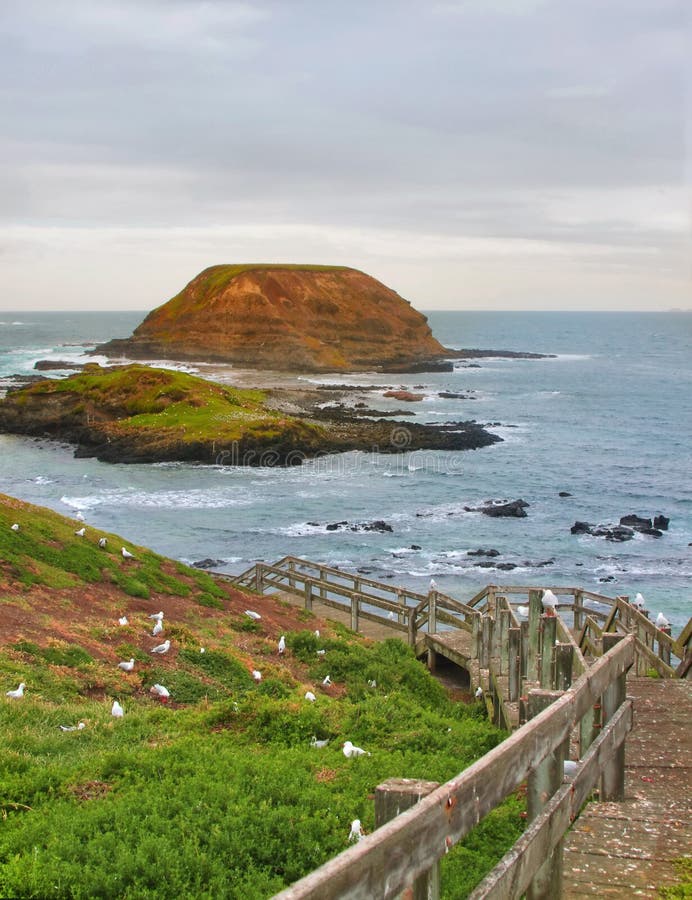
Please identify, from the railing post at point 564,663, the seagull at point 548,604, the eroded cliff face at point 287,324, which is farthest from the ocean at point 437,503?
the eroded cliff face at point 287,324

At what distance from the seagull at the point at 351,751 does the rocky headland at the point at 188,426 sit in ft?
170

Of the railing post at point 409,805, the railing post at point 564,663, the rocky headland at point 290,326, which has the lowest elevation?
the railing post at point 564,663

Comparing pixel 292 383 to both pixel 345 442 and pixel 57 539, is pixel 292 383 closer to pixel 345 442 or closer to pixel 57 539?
pixel 345 442

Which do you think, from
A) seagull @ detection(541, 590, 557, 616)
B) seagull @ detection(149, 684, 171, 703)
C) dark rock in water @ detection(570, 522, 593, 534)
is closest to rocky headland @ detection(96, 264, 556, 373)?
dark rock in water @ detection(570, 522, 593, 534)

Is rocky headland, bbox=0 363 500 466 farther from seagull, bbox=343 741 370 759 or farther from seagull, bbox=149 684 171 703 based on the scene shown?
seagull, bbox=343 741 370 759

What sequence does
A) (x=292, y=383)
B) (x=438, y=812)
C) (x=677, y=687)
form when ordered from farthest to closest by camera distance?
(x=292, y=383), (x=677, y=687), (x=438, y=812)

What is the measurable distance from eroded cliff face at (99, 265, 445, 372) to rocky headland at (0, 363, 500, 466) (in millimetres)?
53361

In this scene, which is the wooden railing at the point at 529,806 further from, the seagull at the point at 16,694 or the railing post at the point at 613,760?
the seagull at the point at 16,694

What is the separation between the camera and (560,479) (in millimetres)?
57781

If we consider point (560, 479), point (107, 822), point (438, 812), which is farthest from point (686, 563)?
point (438, 812)

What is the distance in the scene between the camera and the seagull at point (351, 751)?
30.3 feet

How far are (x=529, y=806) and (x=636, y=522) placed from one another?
145 ft

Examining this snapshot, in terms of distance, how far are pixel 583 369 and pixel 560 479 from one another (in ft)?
309

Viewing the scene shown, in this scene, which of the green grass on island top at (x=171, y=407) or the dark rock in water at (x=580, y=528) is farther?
the green grass on island top at (x=171, y=407)
